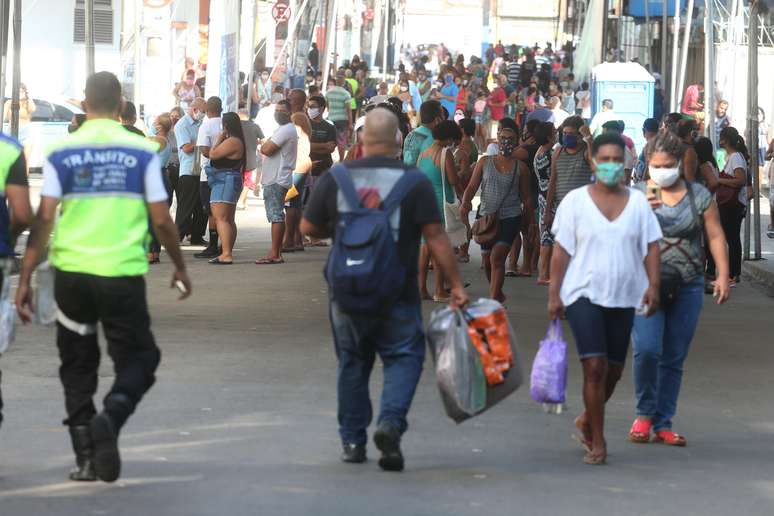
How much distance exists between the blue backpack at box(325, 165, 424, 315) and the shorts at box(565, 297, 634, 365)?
99cm

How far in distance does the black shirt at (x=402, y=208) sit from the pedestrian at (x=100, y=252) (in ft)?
2.35

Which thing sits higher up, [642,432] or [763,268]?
[642,432]

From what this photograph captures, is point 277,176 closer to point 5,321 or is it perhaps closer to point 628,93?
point 5,321

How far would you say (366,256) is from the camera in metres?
7.64

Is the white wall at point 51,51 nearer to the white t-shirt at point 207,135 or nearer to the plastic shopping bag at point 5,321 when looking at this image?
the white t-shirt at point 207,135

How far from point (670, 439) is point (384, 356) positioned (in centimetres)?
200

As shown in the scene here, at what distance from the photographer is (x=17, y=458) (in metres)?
8.08

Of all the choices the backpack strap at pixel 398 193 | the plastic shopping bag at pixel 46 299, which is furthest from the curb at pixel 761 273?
the plastic shopping bag at pixel 46 299

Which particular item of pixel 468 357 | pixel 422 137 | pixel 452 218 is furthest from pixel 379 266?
pixel 422 137

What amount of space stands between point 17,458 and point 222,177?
A: 1075 centimetres

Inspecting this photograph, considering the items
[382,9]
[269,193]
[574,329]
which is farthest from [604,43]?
[574,329]

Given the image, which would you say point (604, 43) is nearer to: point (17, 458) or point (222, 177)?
point (222, 177)

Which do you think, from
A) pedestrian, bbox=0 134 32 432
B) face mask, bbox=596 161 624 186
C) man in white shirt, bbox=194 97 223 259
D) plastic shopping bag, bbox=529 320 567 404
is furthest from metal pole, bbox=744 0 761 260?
pedestrian, bbox=0 134 32 432

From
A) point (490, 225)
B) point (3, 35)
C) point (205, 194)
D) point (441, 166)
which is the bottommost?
point (205, 194)
